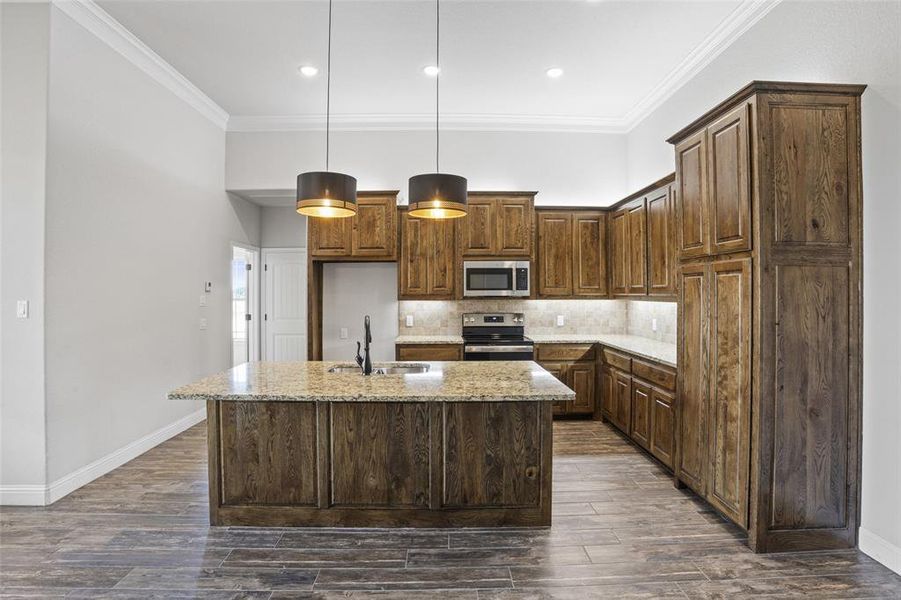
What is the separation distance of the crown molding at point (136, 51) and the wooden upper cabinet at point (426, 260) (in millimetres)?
2373

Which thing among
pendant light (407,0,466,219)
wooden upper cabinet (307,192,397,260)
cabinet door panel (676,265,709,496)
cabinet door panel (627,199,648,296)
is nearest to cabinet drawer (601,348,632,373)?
cabinet door panel (627,199,648,296)

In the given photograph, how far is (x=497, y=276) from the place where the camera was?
5.25 meters

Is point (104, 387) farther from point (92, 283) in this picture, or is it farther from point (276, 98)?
point (276, 98)

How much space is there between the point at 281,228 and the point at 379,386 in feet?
15.7

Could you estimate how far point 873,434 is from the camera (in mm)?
2461

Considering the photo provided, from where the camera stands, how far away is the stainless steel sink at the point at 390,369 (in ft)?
10.8

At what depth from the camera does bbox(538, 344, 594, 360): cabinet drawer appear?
5.03 metres

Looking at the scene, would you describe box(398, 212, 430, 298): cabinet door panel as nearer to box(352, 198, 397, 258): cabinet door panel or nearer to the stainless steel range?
box(352, 198, 397, 258): cabinet door panel

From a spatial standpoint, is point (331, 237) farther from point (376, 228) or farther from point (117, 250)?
point (117, 250)

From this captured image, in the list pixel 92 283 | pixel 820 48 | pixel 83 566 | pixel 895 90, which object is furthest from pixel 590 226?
pixel 83 566

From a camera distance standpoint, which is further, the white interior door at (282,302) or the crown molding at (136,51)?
the white interior door at (282,302)

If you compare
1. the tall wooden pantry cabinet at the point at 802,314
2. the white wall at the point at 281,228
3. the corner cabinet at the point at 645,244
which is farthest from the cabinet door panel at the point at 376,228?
the tall wooden pantry cabinet at the point at 802,314

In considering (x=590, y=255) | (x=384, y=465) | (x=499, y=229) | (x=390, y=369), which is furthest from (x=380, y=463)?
(x=590, y=255)

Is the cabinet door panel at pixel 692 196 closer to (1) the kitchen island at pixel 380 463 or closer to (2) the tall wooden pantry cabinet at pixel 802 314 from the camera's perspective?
(2) the tall wooden pantry cabinet at pixel 802 314
